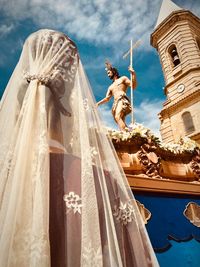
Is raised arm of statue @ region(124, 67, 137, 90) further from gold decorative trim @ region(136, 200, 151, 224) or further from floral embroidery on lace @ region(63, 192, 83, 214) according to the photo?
floral embroidery on lace @ region(63, 192, 83, 214)

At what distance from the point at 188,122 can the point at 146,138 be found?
9.57 metres

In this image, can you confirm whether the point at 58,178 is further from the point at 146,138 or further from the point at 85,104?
the point at 146,138

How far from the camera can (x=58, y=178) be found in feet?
2.73

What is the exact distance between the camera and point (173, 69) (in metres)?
12.2

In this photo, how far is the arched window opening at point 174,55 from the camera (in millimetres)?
12441

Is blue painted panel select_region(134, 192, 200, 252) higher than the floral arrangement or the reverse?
the reverse

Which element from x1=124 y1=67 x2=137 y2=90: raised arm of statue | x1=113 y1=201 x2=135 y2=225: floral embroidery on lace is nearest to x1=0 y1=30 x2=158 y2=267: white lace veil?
x1=113 y1=201 x2=135 y2=225: floral embroidery on lace

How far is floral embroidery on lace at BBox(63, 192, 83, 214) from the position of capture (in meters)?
0.78

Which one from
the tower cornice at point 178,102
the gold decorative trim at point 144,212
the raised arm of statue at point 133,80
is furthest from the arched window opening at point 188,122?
the gold decorative trim at point 144,212

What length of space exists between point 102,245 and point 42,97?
0.64 meters

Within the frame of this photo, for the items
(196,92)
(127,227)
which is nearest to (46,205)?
(127,227)

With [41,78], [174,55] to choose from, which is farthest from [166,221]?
[174,55]

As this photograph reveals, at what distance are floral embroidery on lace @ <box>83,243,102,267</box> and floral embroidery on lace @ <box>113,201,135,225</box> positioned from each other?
0.72 ft

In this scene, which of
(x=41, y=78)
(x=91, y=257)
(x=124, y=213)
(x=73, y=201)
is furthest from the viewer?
(x=41, y=78)
